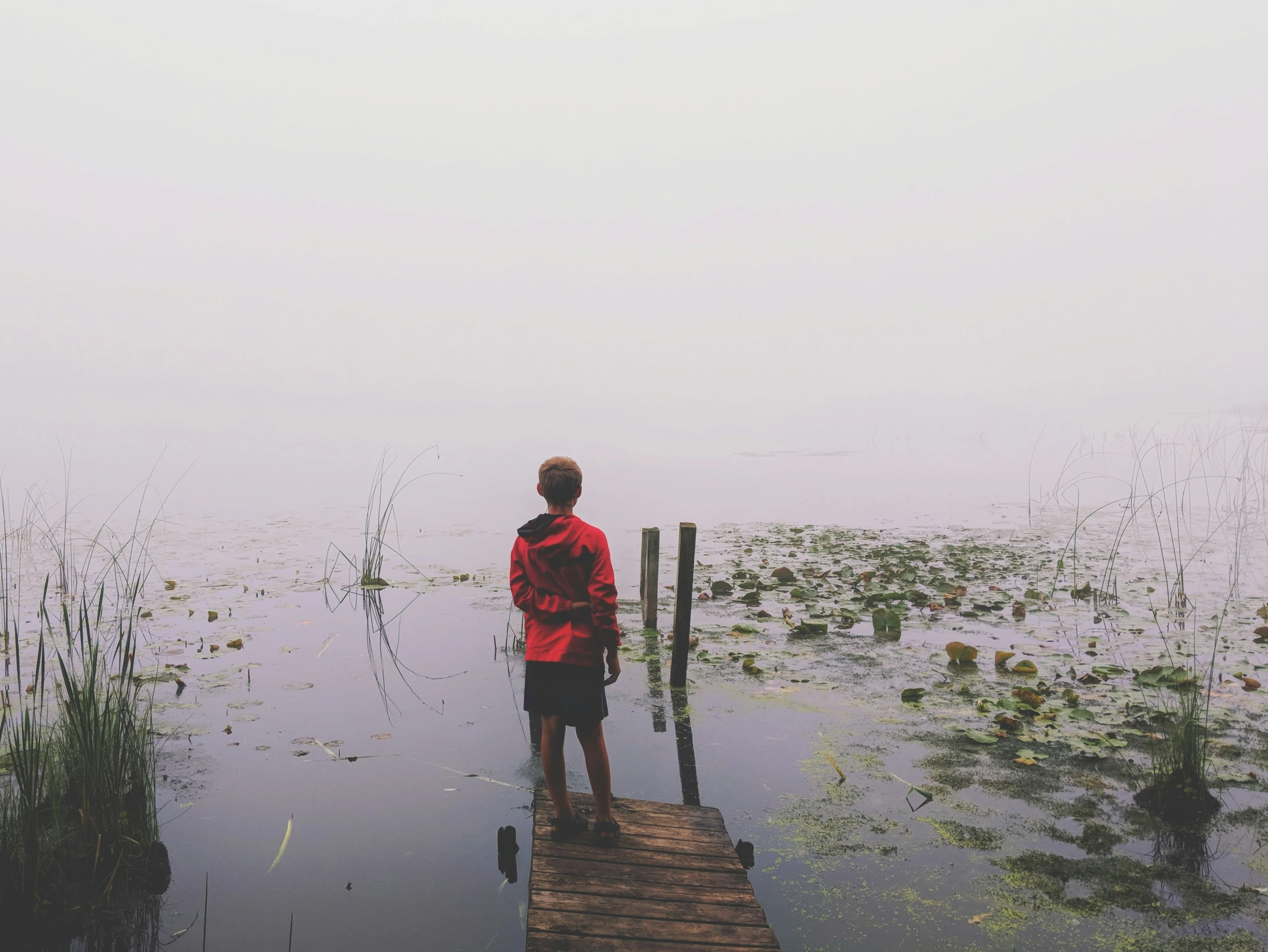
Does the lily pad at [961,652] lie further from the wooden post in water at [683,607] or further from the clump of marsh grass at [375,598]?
the clump of marsh grass at [375,598]

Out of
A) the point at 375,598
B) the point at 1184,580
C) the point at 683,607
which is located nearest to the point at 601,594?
the point at 683,607

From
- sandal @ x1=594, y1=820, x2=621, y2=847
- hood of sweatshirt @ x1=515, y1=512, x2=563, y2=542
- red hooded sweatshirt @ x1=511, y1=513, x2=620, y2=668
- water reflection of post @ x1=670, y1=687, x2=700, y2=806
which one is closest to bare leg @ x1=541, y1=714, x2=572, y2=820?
sandal @ x1=594, y1=820, x2=621, y2=847

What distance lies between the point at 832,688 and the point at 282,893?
483 centimetres

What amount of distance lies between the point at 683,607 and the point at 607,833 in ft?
11.6

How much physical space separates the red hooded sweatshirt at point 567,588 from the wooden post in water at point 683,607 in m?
3.45

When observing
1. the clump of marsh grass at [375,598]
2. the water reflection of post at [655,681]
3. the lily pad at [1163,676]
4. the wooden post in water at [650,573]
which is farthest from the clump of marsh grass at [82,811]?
the lily pad at [1163,676]

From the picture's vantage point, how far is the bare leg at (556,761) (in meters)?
3.90

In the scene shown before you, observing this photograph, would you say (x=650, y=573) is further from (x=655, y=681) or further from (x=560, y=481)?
(x=560, y=481)

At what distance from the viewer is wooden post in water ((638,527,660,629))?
919 cm

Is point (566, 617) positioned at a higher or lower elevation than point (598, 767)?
higher

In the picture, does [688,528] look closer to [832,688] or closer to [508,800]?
[832,688]

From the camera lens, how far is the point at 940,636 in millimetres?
8828

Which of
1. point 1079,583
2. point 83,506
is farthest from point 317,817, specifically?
point 83,506

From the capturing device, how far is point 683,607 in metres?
7.45
